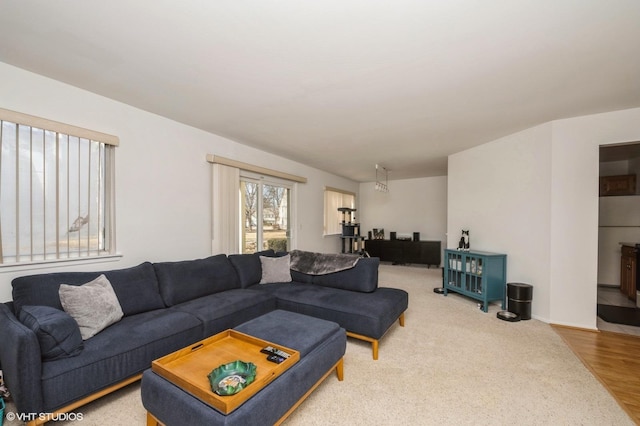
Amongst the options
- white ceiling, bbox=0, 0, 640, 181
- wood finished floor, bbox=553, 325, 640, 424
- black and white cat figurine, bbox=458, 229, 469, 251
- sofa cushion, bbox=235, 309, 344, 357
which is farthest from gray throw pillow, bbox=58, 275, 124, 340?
black and white cat figurine, bbox=458, 229, 469, 251

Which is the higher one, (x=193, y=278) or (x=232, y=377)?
(x=193, y=278)

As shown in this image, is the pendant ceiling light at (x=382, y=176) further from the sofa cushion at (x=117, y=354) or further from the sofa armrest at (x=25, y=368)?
the sofa armrest at (x=25, y=368)

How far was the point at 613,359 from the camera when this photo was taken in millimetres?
2494

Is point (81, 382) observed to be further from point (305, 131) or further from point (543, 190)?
point (543, 190)

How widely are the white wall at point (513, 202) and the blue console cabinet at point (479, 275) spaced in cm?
18

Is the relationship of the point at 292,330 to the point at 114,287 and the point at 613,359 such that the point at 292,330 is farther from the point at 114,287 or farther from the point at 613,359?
the point at 613,359

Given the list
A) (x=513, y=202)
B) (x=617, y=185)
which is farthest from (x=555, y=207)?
(x=617, y=185)

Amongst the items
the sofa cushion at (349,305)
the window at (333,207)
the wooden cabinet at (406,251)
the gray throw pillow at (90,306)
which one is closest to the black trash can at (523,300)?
the sofa cushion at (349,305)

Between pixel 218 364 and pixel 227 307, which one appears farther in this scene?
pixel 227 307

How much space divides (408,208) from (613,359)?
543 centimetres

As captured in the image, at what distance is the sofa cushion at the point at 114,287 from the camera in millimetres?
1977

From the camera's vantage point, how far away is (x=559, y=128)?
3.30m

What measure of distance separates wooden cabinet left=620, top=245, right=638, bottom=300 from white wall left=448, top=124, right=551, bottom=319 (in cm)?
198

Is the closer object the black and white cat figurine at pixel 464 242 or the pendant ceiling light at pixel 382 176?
the black and white cat figurine at pixel 464 242
